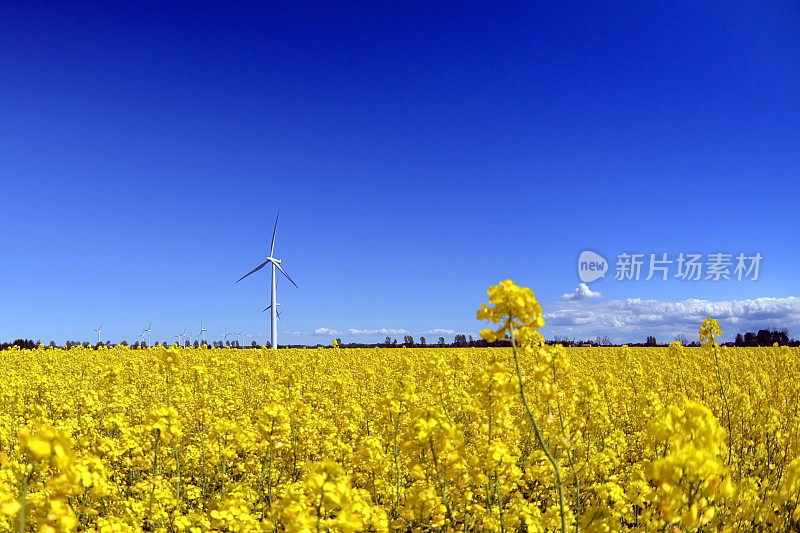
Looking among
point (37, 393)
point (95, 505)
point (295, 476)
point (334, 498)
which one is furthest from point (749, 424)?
point (37, 393)

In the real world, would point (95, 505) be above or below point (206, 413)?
below

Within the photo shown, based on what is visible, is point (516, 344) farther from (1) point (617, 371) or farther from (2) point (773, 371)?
(2) point (773, 371)

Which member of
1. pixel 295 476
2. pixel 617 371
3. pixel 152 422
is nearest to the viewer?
pixel 152 422

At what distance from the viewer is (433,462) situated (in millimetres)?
3928

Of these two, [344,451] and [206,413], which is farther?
[206,413]

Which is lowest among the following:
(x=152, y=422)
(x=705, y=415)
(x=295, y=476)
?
(x=295, y=476)

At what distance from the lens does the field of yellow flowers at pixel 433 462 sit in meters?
2.65

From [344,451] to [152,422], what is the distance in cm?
242

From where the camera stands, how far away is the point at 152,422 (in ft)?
17.5

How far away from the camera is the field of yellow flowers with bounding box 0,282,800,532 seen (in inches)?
104

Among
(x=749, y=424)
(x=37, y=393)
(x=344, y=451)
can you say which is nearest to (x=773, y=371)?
(x=749, y=424)

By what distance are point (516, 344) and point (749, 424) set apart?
950cm

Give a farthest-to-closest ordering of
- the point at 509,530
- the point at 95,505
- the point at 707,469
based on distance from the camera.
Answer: the point at 95,505, the point at 509,530, the point at 707,469

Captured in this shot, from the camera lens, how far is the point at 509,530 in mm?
4465
